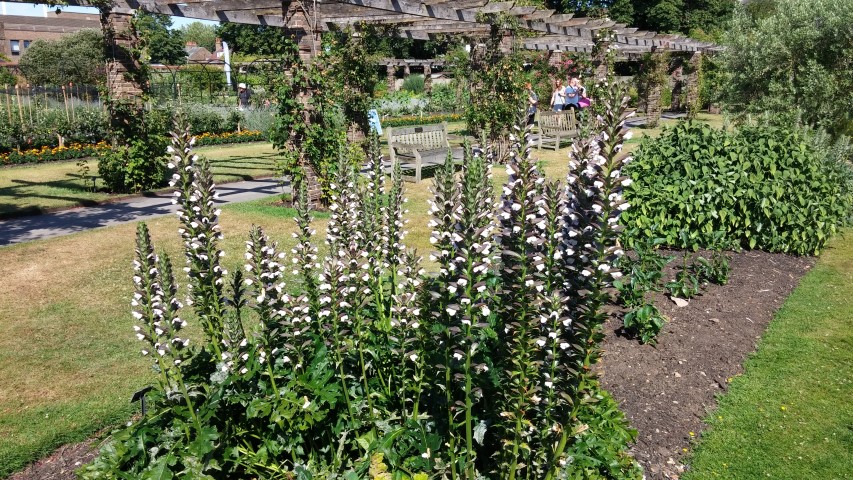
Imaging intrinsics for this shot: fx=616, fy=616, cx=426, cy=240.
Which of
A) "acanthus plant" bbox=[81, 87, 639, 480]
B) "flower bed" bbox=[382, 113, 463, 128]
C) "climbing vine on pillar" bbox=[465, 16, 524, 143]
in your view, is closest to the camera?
"acanthus plant" bbox=[81, 87, 639, 480]

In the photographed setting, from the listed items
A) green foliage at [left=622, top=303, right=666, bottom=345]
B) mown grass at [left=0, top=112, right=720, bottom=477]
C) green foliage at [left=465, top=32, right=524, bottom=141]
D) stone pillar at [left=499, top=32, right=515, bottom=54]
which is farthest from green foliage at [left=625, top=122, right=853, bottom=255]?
stone pillar at [left=499, top=32, right=515, bottom=54]

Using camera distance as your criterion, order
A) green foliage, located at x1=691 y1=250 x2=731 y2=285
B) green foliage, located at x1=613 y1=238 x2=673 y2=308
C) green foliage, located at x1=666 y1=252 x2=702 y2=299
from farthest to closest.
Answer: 1. green foliage, located at x1=691 y1=250 x2=731 y2=285
2. green foliage, located at x1=666 y1=252 x2=702 y2=299
3. green foliage, located at x1=613 y1=238 x2=673 y2=308

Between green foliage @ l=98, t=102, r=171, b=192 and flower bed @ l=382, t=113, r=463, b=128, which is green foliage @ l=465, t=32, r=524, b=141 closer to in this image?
green foliage @ l=98, t=102, r=171, b=192

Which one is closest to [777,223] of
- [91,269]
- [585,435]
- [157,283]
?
[585,435]

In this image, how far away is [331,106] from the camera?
10.0 metres

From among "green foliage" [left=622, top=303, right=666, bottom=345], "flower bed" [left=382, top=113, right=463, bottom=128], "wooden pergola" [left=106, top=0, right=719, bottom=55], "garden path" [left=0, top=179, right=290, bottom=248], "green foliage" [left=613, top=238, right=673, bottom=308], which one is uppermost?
"wooden pergola" [left=106, top=0, right=719, bottom=55]

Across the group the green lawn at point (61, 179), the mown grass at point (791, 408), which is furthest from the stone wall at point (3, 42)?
the mown grass at point (791, 408)

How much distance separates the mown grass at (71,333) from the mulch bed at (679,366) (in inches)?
13.3

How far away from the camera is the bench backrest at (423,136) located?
13.7 m

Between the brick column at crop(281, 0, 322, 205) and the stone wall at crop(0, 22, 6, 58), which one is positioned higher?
the stone wall at crop(0, 22, 6, 58)

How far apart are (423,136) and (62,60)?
3601 cm

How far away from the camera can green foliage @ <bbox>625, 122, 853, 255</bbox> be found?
739 centimetres

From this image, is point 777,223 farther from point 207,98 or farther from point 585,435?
point 207,98

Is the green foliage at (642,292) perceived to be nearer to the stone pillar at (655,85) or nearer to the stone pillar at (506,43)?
the stone pillar at (506,43)
